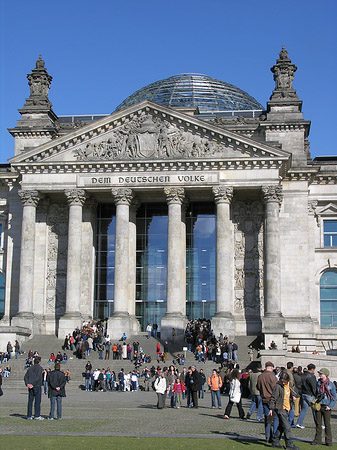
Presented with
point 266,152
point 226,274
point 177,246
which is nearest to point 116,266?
point 177,246

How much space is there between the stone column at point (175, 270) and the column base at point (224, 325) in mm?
2566

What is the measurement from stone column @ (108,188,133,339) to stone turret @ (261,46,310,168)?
46.1 feet

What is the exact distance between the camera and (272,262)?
182 feet

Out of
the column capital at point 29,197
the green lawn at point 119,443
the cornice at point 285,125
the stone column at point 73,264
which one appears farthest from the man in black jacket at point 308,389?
the cornice at point 285,125

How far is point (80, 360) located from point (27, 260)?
1233 cm

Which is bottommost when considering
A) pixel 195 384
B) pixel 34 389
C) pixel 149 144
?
pixel 195 384

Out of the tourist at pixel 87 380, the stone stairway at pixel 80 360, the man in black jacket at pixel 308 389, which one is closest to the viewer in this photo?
the man in black jacket at pixel 308 389

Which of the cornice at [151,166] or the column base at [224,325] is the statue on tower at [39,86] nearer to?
the cornice at [151,166]

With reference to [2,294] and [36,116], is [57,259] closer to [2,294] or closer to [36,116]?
[2,294]

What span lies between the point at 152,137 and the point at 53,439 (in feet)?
136

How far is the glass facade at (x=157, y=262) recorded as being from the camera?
200ft

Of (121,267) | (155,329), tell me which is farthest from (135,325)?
(121,267)

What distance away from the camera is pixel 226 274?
5581cm

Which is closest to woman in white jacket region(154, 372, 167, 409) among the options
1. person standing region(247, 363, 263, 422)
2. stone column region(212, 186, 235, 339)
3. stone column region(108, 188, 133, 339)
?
person standing region(247, 363, 263, 422)
